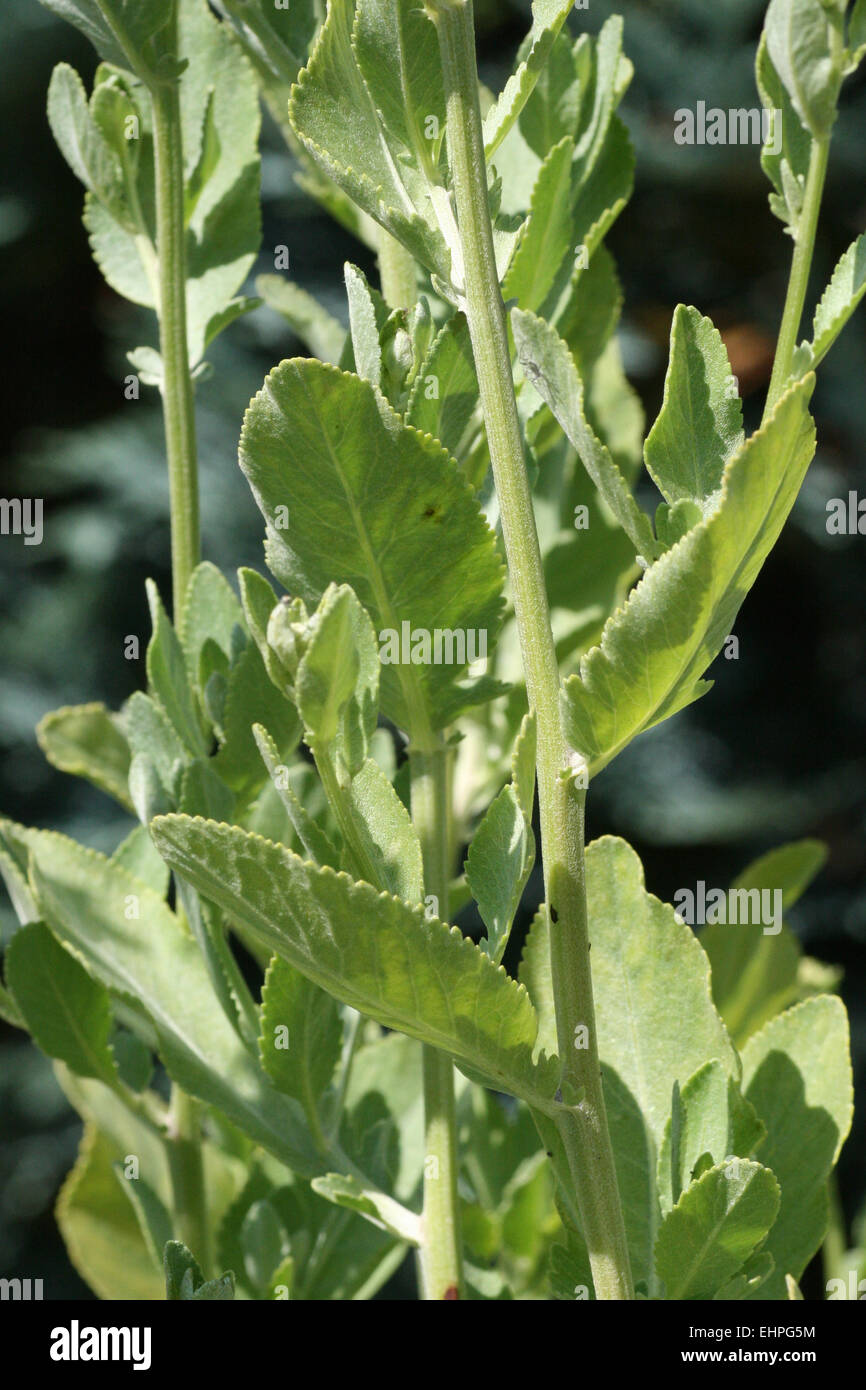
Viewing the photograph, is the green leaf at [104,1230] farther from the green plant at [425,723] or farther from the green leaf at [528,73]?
the green leaf at [528,73]

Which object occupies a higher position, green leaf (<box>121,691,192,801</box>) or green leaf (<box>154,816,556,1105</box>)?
green leaf (<box>121,691,192,801</box>)

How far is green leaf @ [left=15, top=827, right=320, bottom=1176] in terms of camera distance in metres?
0.43

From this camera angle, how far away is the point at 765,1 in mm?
1404

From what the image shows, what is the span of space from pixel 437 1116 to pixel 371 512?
0.19 meters

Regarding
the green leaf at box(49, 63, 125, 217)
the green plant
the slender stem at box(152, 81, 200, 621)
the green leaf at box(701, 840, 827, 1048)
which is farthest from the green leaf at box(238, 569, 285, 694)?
the green leaf at box(701, 840, 827, 1048)

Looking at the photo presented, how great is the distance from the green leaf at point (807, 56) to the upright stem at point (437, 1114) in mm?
138

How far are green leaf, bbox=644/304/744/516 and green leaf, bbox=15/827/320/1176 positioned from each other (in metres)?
0.24

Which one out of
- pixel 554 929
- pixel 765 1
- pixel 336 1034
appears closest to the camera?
pixel 554 929

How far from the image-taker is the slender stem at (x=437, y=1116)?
16.1 inches

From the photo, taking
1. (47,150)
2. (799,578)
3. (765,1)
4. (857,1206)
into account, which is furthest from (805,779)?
(47,150)

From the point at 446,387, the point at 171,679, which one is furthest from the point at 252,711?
the point at 446,387

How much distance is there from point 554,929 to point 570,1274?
117mm

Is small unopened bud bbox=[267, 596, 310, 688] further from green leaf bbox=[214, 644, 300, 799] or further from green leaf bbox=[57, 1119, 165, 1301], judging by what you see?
green leaf bbox=[57, 1119, 165, 1301]

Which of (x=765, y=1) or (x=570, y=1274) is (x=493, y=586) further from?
(x=765, y=1)
